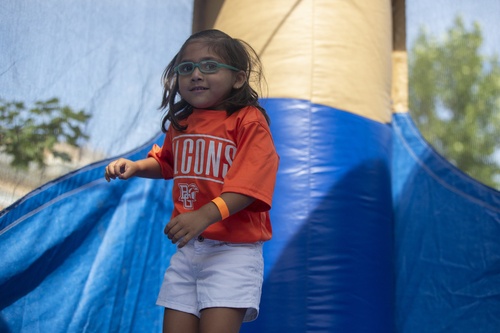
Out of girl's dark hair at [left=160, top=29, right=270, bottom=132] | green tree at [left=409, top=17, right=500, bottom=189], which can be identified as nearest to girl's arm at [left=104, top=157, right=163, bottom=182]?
girl's dark hair at [left=160, top=29, right=270, bottom=132]

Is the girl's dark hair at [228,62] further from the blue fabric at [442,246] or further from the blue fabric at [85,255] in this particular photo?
the blue fabric at [442,246]

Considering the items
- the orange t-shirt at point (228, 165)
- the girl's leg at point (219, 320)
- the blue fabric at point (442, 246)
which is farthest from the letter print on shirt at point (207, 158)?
the blue fabric at point (442, 246)

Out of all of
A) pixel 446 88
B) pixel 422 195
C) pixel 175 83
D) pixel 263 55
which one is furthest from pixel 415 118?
pixel 175 83

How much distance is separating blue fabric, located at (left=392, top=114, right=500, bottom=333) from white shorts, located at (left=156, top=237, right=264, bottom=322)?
964 millimetres

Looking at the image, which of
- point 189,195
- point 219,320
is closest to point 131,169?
point 189,195

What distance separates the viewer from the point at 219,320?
1.23 metres

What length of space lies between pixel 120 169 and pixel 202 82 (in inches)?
10.9

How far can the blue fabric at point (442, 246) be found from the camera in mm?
1951

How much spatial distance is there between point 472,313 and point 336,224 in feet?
1.78

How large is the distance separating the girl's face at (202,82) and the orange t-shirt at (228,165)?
4 centimetres

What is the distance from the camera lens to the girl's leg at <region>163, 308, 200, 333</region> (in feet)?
4.29

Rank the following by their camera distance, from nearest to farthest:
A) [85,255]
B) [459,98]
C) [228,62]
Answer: [228,62], [85,255], [459,98]

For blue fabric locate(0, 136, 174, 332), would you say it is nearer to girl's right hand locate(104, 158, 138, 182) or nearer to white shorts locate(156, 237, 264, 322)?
girl's right hand locate(104, 158, 138, 182)

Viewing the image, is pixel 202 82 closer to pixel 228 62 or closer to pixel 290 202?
pixel 228 62
